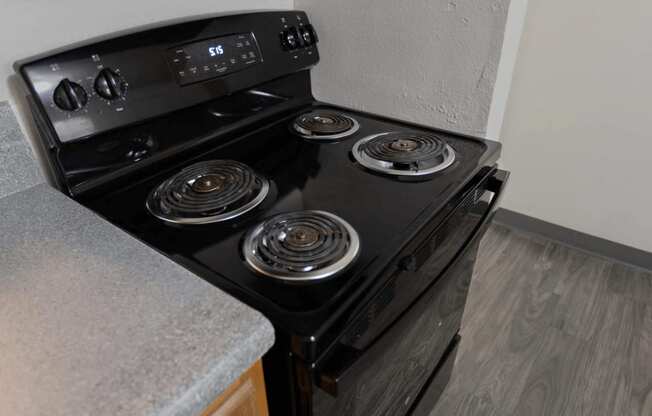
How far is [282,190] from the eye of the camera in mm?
744

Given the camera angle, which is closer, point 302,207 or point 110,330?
point 110,330

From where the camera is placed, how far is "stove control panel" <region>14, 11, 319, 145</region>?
677 millimetres

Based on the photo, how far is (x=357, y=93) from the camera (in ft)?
3.94

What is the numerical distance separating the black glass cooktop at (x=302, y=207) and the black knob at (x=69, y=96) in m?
0.16

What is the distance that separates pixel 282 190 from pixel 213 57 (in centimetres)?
34

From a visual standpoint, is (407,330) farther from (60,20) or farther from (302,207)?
(60,20)

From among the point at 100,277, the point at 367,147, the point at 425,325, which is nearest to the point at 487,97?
the point at 367,147

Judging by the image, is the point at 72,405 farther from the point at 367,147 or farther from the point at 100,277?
the point at 367,147

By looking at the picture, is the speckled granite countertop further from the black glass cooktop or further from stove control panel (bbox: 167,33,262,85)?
stove control panel (bbox: 167,33,262,85)

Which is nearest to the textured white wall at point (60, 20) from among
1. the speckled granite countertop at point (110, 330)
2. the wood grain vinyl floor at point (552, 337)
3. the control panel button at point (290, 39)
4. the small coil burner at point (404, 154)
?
the control panel button at point (290, 39)

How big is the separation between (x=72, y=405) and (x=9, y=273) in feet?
0.80

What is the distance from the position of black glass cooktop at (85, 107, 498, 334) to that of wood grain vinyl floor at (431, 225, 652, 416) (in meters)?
0.90

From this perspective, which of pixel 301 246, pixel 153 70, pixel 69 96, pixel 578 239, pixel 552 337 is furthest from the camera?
pixel 578 239

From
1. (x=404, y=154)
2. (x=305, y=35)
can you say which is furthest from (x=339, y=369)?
(x=305, y=35)
